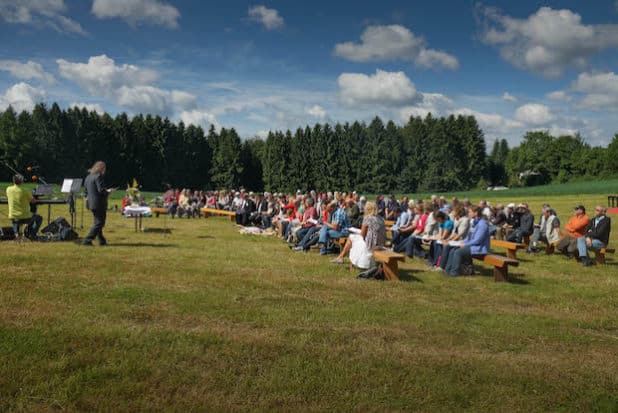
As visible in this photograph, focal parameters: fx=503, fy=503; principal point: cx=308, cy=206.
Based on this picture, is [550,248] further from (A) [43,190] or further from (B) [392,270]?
(A) [43,190]

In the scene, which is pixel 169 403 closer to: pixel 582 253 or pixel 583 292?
pixel 583 292

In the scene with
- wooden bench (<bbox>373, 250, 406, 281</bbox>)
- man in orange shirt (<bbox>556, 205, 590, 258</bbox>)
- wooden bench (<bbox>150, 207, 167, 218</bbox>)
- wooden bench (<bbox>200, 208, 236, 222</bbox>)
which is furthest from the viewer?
wooden bench (<bbox>200, 208, 236, 222</bbox>)

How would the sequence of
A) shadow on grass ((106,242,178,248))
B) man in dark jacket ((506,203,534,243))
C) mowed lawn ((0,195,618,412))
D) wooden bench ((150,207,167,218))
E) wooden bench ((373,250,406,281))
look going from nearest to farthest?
mowed lawn ((0,195,618,412)) < wooden bench ((373,250,406,281)) < shadow on grass ((106,242,178,248)) < man in dark jacket ((506,203,534,243)) < wooden bench ((150,207,167,218))

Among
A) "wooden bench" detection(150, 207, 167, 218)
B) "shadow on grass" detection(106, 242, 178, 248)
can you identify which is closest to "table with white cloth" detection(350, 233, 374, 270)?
"shadow on grass" detection(106, 242, 178, 248)

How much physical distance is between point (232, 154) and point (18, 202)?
63.5 meters

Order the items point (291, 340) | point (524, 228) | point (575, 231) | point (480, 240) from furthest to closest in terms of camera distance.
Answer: point (524, 228) < point (575, 231) < point (480, 240) < point (291, 340)

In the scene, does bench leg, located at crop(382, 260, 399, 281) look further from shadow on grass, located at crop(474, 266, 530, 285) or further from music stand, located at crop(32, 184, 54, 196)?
music stand, located at crop(32, 184, 54, 196)

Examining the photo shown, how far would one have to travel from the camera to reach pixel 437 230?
39.3 feet

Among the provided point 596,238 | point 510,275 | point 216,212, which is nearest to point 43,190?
point 216,212

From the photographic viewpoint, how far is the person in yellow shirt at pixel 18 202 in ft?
36.6

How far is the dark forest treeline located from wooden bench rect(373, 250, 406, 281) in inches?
2430

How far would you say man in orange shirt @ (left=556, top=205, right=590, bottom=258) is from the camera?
1167 cm

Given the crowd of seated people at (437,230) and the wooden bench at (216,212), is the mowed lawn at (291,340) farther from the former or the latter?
the wooden bench at (216,212)

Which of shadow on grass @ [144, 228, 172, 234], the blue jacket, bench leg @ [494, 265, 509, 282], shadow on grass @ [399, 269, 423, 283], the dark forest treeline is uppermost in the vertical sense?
the dark forest treeline
